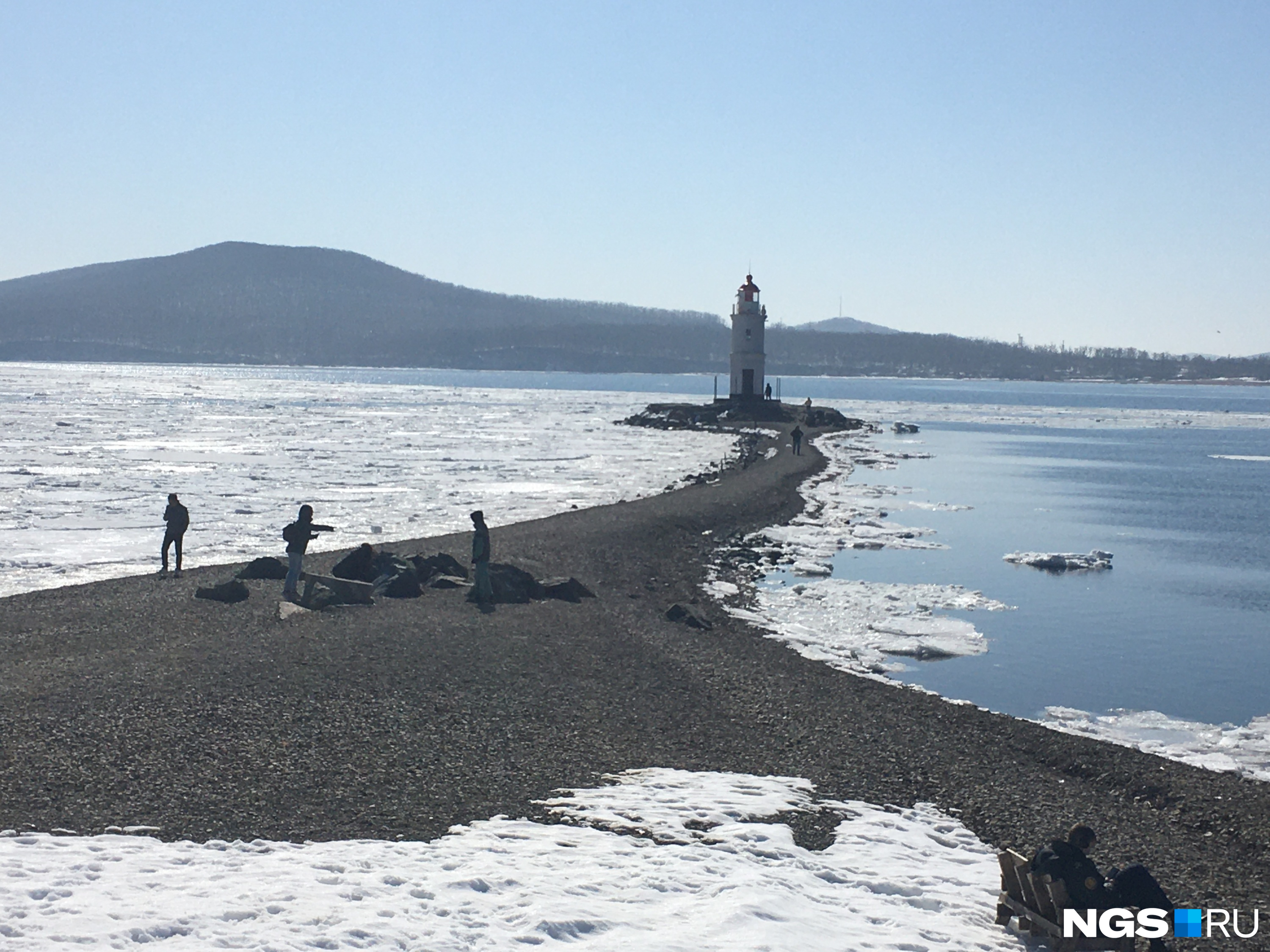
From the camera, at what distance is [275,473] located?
4066cm

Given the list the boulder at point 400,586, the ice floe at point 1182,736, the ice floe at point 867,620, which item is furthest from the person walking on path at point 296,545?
the ice floe at point 1182,736

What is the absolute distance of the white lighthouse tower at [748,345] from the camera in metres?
75.3

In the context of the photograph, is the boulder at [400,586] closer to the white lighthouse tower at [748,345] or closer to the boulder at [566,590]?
the boulder at [566,590]

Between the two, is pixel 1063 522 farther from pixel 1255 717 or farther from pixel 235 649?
pixel 235 649

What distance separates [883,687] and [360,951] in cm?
917

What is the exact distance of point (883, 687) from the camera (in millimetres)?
14320

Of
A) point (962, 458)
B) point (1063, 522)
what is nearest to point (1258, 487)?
point (962, 458)

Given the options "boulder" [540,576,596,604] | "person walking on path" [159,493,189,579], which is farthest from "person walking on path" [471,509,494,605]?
"person walking on path" [159,493,189,579]

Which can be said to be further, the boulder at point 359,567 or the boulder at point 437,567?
the boulder at point 437,567

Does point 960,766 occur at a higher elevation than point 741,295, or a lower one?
lower

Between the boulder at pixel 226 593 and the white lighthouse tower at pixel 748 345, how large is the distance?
59.2 m

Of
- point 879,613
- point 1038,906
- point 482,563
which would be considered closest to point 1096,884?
point 1038,906

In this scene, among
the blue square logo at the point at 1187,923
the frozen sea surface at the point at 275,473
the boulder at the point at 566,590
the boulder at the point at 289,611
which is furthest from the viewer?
the frozen sea surface at the point at 275,473

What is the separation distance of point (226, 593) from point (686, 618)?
6848 mm
